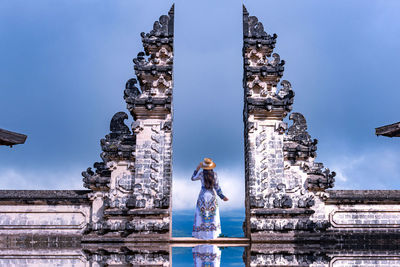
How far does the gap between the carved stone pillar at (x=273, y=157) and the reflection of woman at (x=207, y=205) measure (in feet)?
3.16

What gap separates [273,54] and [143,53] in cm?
389

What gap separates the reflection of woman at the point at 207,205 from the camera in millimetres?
11828

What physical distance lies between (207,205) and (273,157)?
7.57 ft

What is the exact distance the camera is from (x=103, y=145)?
501 inches

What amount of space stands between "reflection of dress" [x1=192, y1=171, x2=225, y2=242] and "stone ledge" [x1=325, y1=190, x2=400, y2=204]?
3.12 m

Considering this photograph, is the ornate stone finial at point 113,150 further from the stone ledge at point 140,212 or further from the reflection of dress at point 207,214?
the reflection of dress at point 207,214

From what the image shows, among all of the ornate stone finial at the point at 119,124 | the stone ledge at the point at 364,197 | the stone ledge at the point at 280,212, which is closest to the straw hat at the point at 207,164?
the stone ledge at the point at 280,212

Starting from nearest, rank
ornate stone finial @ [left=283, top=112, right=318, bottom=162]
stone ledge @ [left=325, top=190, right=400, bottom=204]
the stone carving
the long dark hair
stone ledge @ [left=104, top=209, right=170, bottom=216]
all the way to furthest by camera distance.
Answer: the stone carving → the long dark hair → stone ledge @ [left=104, top=209, right=170, bottom=216] → stone ledge @ [left=325, top=190, right=400, bottom=204] → ornate stone finial @ [left=283, top=112, right=318, bottom=162]

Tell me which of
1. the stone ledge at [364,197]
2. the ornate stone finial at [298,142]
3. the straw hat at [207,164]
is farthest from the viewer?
the ornate stone finial at [298,142]

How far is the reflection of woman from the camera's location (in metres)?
11.8

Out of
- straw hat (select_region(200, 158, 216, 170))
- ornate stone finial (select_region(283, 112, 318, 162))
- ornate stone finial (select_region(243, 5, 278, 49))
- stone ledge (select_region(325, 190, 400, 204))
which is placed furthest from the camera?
ornate stone finial (select_region(243, 5, 278, 49))

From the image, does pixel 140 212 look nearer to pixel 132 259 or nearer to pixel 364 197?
pixel 132 259

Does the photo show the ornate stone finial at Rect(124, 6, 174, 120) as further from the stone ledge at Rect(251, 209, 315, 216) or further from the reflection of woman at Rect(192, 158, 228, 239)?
the stone ledge at Rect(251, 209, 315, 216)

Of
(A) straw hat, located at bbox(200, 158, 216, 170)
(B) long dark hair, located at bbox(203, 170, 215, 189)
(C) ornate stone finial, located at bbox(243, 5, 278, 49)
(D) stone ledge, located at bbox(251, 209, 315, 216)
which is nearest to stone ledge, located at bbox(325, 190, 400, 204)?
(D) stone ledge, located at bbox(251, 209, 315, 216)
